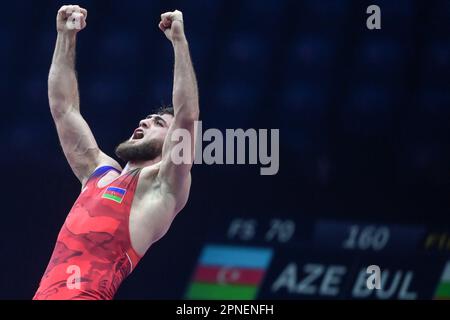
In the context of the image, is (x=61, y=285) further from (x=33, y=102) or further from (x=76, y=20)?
(x=33, y=102)

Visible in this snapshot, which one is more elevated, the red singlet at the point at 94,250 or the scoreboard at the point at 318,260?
the red singlet at the point at 94,250

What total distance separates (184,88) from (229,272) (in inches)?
80.2

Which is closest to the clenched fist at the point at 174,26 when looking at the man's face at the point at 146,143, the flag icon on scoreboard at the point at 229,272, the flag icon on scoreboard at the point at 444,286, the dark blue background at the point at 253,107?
the man's face at the point at 146,143

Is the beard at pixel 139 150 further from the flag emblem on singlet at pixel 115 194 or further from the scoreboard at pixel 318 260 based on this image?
the scoreboard at pixel 318 260

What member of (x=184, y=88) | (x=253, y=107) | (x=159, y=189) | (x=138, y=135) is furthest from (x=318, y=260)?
(x=184, y=88)

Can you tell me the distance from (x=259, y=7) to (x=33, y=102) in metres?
1.66

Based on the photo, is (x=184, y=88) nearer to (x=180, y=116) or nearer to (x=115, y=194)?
(x=180, y=116)

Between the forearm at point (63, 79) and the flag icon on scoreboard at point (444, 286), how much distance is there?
2.56 m

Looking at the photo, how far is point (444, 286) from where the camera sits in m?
4.70

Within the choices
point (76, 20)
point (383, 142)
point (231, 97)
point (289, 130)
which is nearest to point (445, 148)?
point (383, 142)

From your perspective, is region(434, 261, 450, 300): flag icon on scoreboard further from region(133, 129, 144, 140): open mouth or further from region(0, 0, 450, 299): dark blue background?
region(133, 129, 144, 140): open mouth

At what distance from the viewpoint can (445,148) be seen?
5.23 meters

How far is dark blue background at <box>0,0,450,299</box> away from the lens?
4.57 meters

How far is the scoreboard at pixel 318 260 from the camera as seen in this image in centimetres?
458
